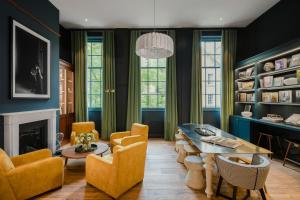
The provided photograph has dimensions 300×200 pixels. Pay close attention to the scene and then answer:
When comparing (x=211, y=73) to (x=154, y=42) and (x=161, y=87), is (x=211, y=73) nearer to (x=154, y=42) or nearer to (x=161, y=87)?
(x=161, y=87)

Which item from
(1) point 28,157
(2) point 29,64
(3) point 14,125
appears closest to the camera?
(1) point 28,157

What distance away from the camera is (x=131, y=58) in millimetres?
5391

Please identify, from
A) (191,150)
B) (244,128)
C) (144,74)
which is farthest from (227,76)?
(191,150)

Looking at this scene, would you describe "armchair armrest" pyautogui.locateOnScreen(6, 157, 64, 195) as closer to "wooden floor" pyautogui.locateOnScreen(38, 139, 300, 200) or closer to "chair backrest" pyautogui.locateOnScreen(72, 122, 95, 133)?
"wooden floor" pyautogui.locateOnScreen(38, 139, 300, 200)

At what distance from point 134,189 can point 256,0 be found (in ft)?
15.8

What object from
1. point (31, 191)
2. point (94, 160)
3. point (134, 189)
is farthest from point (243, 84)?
point (31, 191)

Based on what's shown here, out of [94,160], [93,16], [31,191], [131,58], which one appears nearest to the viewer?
[31,191]

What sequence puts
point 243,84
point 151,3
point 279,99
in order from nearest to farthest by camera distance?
point 279,99, point 151,3, point 243,84

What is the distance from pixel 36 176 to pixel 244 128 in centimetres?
475

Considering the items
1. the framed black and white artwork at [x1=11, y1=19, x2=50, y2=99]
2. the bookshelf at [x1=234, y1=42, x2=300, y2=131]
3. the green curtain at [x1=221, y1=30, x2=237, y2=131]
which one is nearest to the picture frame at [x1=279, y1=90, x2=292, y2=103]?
the bookshelf at [x1=234, y1=42, x2=300, y2=131]

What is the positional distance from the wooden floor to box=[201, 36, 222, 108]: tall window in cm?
259

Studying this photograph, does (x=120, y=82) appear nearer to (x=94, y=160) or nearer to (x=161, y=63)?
(x=161, y=63)

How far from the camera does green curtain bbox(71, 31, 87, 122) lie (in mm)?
5355

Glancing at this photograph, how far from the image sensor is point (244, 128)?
180 inches
